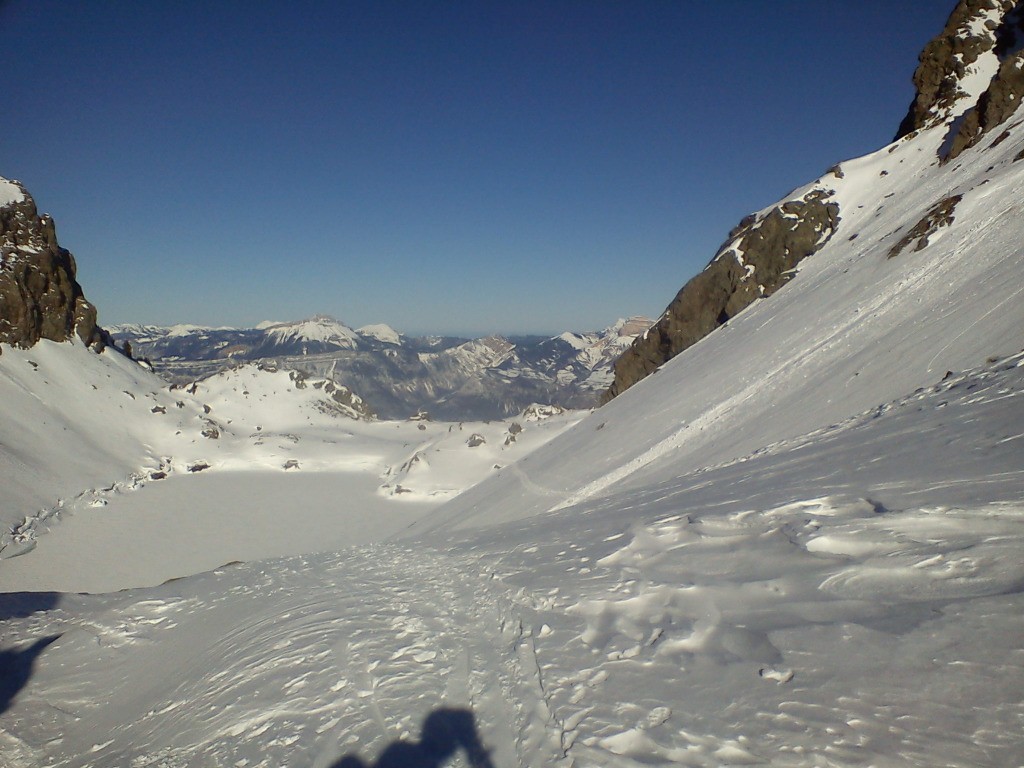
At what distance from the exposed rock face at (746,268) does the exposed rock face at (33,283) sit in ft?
225

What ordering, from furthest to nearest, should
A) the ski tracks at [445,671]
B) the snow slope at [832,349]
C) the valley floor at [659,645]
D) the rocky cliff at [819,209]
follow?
the rocky cliff at [819,209], the snow slope at [832,349], the ski tracks at [445,671], the valley floor at [659,645]

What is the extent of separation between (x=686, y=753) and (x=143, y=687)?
8952mm

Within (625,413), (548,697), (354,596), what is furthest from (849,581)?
(625,413)

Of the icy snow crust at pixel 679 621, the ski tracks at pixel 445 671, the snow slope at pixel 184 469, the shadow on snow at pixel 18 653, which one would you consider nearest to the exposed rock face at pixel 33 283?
the snow slope at pixel 184 469

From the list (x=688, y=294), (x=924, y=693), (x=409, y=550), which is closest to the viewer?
(x=924, y=693)

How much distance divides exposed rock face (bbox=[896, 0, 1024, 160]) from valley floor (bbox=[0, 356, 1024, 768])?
3994 cm

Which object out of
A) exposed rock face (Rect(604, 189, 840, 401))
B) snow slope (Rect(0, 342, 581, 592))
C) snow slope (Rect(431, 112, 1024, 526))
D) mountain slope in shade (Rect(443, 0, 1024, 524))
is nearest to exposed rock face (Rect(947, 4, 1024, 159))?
mountain slope in shade (Rect(443, 0, 1024, 524))

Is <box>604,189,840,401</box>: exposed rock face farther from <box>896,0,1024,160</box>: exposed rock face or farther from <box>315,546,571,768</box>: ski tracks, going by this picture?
<box>315,546,571,768</box>: ski tracks

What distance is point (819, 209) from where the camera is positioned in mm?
38188

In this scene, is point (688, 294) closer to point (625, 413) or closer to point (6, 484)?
point (625, 413)

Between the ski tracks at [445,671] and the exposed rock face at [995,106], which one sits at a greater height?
the exposed rock face at [995,106]

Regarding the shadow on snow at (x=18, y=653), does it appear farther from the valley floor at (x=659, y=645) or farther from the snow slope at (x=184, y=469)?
the snow slope at (x=184, y=469)

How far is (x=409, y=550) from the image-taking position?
13.7 metres

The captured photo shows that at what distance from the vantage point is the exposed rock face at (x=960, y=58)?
37.5 meters
